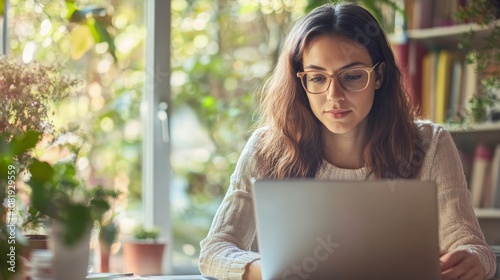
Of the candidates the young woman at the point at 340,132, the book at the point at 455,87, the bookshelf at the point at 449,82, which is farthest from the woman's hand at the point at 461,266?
the book at the point at 455,87

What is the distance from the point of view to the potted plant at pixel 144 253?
2709 mm

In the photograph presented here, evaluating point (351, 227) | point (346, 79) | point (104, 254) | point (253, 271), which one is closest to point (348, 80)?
point (346, 79)

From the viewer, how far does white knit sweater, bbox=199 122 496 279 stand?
5.96 feet

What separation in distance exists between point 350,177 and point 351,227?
72 cm

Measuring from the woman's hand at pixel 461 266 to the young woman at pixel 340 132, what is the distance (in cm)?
18

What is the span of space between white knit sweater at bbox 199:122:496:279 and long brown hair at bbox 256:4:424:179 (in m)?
0.04

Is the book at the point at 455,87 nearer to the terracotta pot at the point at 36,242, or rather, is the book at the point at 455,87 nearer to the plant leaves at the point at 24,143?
the terracotta pot at the point at 36,242

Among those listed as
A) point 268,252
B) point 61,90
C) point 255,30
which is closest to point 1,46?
point 61,90

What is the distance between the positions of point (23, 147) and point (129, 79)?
187cm

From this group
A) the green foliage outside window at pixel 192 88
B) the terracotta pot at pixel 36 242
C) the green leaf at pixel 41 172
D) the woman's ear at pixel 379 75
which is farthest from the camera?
the green foliage outside window at pixel 192 88

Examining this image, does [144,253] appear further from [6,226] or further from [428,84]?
[6,226]

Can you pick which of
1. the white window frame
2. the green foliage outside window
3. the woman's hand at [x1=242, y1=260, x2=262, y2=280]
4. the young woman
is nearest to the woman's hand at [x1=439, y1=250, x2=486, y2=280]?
the young woman

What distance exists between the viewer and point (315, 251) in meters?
1.39

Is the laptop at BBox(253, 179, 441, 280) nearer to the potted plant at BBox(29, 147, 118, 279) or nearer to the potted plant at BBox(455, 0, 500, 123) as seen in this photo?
the potted plant at BBox(29, 147, 118, 279)
